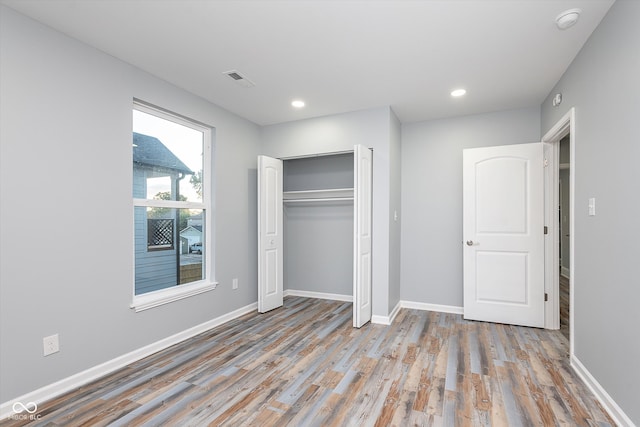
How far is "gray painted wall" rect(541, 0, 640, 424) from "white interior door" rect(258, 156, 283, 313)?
3.10 metres

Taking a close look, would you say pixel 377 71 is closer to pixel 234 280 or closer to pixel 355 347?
pixel 355 347

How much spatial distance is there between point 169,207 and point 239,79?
1403mm

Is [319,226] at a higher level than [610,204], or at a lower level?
lower

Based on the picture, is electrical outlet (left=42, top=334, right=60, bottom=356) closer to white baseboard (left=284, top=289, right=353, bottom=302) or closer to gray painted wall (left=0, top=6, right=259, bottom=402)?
gray painted wall (left=0, top=6, right=259, bottom=402)

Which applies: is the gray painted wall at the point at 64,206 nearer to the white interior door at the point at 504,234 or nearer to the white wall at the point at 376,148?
the white wall at the point at 376,148

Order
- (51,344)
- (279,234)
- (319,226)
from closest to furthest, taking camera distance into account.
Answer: (51,344)
(279,234)
(319,226)

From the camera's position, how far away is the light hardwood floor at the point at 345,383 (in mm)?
1927

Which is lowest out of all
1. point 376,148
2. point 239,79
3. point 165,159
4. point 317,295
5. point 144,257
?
point 317,295

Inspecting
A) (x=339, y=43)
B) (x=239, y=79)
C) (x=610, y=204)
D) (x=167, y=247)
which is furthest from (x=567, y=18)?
(x=167, y=247)

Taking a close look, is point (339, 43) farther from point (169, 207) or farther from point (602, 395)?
point (602, 395)

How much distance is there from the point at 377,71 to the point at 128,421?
3.12 m

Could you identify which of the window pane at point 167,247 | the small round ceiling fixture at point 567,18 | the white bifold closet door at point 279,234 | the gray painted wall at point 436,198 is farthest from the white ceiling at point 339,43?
the window pane at point 167,247

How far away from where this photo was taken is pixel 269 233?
4.14 m

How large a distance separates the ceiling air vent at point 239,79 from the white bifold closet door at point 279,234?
1067mm
